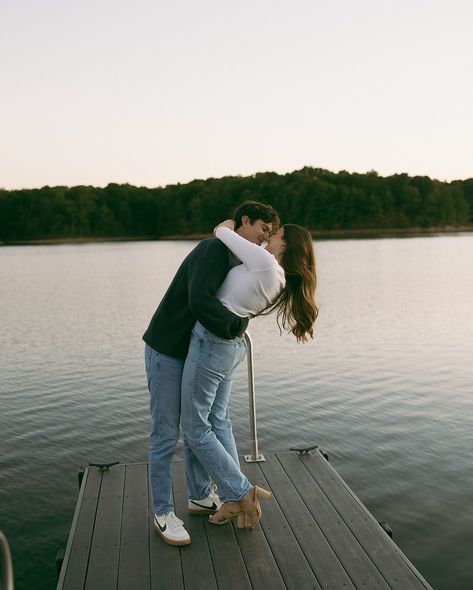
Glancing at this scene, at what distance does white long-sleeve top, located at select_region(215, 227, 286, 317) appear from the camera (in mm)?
3098

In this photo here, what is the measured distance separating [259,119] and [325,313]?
4019cm

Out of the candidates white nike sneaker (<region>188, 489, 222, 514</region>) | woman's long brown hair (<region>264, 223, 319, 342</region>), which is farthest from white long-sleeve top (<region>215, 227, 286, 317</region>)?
white nike sneaker (<region>188, 489, 222, 514</region>)

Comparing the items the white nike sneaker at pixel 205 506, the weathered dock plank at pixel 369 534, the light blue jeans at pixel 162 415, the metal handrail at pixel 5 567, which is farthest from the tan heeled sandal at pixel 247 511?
the metal handrail at pixel 5 567

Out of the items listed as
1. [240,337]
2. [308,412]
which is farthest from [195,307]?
[308,412]

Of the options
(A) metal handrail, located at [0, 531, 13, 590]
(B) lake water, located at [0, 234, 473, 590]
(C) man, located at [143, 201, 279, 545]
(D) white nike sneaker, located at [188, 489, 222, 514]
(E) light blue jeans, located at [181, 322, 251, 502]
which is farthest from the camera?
(B) lake water, located at [0, 234, 473, 590]

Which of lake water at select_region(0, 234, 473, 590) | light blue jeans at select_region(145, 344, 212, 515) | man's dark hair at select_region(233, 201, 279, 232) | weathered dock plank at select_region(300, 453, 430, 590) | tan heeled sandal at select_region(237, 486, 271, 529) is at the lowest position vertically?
lake water at select_region(0, 234, 473, 590)

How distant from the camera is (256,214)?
11.0 ft

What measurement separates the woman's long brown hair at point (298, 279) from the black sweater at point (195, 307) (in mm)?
298

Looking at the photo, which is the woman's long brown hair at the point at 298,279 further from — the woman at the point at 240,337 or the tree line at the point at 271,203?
the tree line at the point at 271,203

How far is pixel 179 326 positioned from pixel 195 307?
286mm

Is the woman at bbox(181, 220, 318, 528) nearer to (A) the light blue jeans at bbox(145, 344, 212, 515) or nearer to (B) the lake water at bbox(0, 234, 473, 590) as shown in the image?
(A) the light blue jeans at bbox(145, 344, 212, 515)

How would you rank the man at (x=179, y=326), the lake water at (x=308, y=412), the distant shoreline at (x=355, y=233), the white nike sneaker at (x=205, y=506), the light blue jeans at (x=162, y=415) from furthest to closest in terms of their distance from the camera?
1. the distant shoreline at (x=355, y=233)
2. the lake water at (x=308, y=412)
3. the white nike sneaker at (x=205, y=506)
4. the light blue jeans at (x=162, y=415)
5. the man at (x=179, y=326)

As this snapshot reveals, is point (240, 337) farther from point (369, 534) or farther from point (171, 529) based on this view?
point (369, 534)

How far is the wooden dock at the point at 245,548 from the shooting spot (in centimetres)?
301
